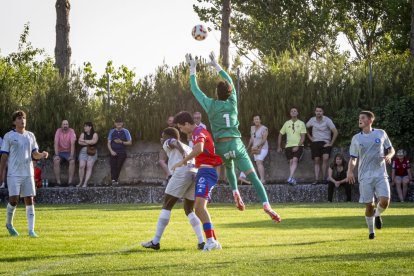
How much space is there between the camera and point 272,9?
56500mm

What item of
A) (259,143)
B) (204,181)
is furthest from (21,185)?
(259,143)

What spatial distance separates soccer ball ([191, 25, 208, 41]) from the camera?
19781mm

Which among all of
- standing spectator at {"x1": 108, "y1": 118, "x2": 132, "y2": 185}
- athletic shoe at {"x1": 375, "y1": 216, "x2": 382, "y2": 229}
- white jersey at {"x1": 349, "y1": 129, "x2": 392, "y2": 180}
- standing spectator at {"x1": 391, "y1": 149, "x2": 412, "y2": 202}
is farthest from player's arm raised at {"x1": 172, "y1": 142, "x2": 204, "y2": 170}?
standing spectator at {"x1": 108, "y1": 118, "x2": 132, "y2": 185}

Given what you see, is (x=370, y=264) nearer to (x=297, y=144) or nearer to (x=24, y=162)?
(x=24, y=162)

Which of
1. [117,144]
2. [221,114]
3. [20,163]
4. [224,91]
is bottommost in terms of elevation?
[20,163]

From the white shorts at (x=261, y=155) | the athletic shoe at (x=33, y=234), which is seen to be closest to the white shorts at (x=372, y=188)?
the athletic shoe at (x=33, y=234)

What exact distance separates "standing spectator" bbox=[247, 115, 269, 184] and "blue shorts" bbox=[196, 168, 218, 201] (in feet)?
46.6

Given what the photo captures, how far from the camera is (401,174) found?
2811 cm

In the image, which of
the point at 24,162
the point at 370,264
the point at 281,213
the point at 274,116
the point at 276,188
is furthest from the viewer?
the point at 274,116

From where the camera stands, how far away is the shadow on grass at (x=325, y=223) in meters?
19.2

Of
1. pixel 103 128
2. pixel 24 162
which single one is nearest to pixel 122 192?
pixel 103 128

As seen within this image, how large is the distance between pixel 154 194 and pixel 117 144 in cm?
209

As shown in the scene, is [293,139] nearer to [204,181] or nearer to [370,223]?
[370,223]

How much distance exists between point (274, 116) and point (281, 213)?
8.00 m
